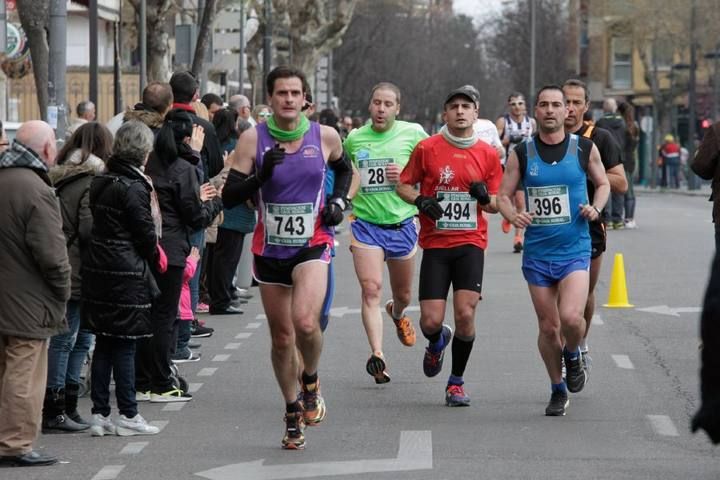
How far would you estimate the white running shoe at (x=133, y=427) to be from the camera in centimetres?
995

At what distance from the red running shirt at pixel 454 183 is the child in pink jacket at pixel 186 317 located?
6.20 ft

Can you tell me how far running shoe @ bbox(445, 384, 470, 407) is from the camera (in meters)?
10.9

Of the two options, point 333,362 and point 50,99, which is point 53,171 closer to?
point 333,362

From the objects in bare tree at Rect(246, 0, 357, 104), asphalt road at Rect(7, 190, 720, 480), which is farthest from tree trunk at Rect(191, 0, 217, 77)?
bare tree at Rect(246, 0, 357, 104)

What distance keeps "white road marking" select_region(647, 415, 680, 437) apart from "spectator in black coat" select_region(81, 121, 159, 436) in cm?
280

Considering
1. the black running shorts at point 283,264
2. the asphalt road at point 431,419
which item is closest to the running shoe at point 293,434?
the asphalt road at point 431,419

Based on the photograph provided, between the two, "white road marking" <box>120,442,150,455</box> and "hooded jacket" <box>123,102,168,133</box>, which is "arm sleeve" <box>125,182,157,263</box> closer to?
"white road marking" <box>120,442,150,455</box>

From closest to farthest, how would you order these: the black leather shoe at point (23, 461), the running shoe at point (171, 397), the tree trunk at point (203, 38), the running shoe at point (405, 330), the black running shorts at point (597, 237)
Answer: the black leather shoe at point (23, 461)
the running shoe at point (171, 397)
the black running shorts at point (597, 237)
the running shoe at point (405, 330)
the tree trunk at point (203, 38)

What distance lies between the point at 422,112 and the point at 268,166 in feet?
293

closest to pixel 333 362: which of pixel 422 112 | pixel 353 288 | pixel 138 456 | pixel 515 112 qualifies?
pixel 138 456

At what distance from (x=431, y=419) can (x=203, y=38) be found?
643 inches

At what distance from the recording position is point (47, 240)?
8867 millimetres

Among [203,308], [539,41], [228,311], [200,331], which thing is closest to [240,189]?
[200,331]

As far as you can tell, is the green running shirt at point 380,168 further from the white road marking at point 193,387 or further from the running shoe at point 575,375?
the running shoe at point 575,375
